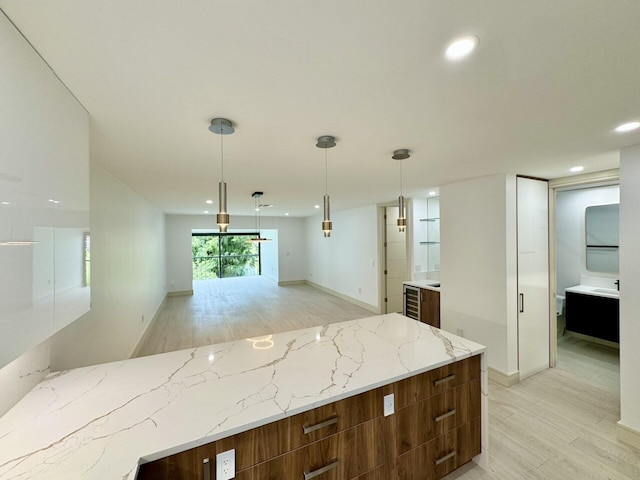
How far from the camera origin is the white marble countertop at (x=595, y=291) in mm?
3707

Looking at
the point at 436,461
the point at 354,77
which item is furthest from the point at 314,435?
the point at 354,77

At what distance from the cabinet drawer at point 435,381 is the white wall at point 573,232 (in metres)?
3.96

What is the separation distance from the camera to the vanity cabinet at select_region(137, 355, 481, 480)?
3.75 feet

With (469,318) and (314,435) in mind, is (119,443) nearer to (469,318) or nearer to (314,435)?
(314,435)

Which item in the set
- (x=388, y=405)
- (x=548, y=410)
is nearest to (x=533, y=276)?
(x=548, y=410)

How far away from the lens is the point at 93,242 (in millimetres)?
2355

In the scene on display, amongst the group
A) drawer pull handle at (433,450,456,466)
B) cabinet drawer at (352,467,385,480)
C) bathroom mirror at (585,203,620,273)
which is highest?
bathroom mirror at (585,203,620,273)

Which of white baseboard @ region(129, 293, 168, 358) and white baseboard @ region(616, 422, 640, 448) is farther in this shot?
white baseboard @ region(129, 293, 168, 358)

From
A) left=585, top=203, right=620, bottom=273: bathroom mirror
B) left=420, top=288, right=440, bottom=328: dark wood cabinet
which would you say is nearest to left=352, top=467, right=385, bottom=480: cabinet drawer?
left=420, top=288, right=440, bottom=328: dark wood cabinet

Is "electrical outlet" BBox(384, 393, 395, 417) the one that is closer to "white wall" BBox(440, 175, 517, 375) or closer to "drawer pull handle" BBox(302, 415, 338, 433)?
"drawer pull handle" BBox(302, 415, 338, 433)

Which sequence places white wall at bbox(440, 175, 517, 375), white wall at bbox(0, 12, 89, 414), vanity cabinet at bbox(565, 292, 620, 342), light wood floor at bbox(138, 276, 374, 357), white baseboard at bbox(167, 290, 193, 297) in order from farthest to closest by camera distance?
white baseboard at bbox(167, 290, 193, 297)
light wood floor at bbox(138, 276, 374, 357)
vanity cabinet at bbox(565, 292, 620, 342)
white wall at bbox(440, 175, 517, 375)
white wall at bbox(0, 12, 89, 414)

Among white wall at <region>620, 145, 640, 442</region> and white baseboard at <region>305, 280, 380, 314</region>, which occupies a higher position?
white wall at <region>620, 145, 640, 442</region>

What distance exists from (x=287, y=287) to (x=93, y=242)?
21.7 ft

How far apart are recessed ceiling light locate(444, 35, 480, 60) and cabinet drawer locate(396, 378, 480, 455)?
72.1 inches
